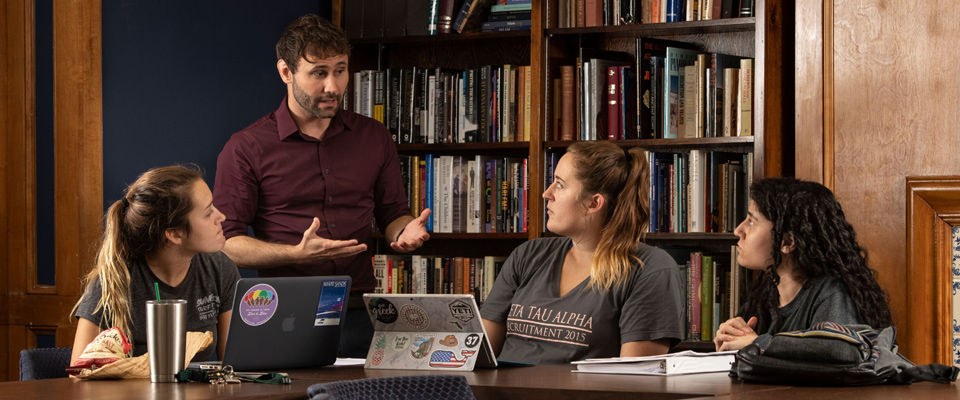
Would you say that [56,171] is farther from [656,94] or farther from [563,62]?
[656,94]

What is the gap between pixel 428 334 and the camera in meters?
1.94

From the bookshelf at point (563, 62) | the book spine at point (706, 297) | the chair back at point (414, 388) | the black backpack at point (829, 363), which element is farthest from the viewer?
the book spine at point (706, 297)

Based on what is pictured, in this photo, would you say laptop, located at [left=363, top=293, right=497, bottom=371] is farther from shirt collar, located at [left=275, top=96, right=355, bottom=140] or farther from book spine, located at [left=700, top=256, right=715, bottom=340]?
book spine, located at [left=700, top=256, right=715, bottom=340]

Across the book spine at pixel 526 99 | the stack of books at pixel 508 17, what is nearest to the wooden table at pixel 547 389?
the book spine at pixel 526 99

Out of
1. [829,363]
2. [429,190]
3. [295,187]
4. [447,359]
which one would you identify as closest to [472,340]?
[447,359]

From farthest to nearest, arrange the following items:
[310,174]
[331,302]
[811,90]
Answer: [310,174] → [811,90] → [331,302]

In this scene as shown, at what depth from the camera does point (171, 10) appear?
3.18 metres

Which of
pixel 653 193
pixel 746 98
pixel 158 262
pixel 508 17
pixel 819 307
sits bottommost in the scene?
pixel 819 307

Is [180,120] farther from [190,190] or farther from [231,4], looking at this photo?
[190,190]

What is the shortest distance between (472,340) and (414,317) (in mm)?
139

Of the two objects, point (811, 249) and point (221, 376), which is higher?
point (811, 249)

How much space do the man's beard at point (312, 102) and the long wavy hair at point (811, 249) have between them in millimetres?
1254

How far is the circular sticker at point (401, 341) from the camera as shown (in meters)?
1.94

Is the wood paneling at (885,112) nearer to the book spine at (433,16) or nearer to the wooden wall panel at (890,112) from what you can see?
the wooden wall panel at (890,112)
